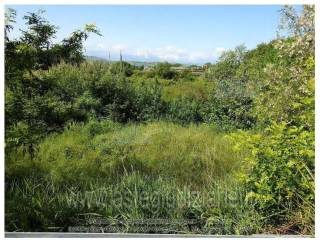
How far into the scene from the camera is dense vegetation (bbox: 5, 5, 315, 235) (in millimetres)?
4562

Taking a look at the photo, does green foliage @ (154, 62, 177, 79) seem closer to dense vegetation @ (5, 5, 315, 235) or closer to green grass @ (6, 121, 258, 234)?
dense vegetation @ (5, 5, 315, 235)

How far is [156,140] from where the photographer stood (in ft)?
17.9

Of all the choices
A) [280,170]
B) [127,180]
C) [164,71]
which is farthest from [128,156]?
[280,170]

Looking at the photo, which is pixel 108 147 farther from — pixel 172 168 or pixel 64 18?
pixel 64 18

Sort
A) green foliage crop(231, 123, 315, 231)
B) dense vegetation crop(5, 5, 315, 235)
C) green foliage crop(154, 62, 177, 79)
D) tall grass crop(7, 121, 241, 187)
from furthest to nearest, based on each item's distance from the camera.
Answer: green foliage crop(154, 62, 177, 79) < tall grass crop(7, 121, 241, 187) < dense vegetation crop(5, 5, 315, 235) < green foliage crop(231, 123, 315, 231)

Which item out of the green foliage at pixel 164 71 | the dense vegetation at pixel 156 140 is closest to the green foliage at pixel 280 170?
the dense vegetation at pixel 156 140

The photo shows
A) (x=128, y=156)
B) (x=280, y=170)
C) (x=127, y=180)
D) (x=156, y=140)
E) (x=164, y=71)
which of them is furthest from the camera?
(x=164, y=71)

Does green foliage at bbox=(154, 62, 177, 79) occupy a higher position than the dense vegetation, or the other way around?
green foliage at bbox=(154, 62, 177, 79)

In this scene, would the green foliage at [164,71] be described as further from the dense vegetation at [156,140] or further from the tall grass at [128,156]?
the tall grass at [128,156]

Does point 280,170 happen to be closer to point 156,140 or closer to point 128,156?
point 156,140

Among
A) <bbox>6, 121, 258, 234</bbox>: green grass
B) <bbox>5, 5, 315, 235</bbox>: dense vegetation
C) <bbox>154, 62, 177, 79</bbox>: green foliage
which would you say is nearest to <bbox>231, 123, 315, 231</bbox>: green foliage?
<bbox>5, 5, 315, 235</bbox>: dense vegetation

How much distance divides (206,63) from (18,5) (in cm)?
223

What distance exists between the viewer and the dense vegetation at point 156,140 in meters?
4.56

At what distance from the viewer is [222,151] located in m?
5.29
